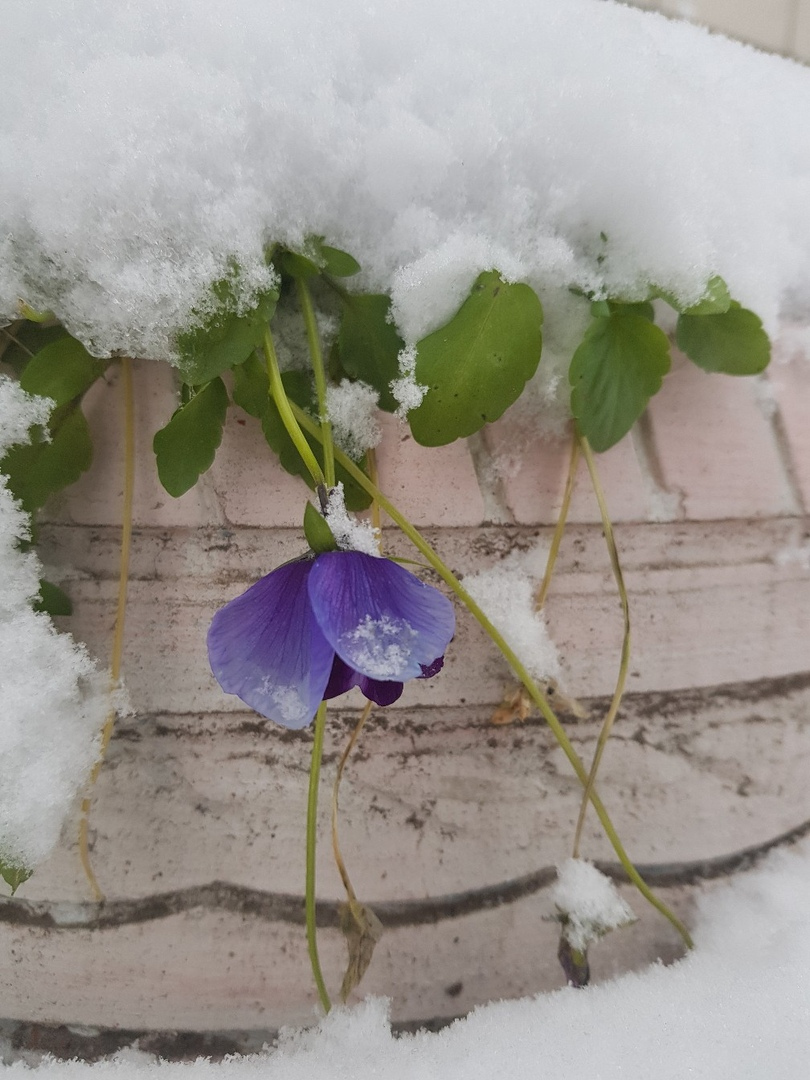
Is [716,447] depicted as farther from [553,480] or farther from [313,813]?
[313,813]

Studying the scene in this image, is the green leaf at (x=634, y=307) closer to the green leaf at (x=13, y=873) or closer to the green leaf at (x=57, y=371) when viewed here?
the green leaf at (x=57, y=371)

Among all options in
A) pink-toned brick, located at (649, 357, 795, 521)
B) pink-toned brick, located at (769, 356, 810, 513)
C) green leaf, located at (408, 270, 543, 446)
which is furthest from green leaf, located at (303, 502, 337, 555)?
pink-toned brick, located at (769, 356, 810, 513)

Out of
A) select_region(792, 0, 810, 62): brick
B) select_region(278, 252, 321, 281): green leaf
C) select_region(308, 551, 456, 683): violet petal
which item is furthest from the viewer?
select_region(792, 0, 810, 62): brick

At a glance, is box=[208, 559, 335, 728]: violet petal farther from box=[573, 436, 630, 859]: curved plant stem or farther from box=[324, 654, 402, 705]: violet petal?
box=[573, 436, 630, 859]: curved plant stem

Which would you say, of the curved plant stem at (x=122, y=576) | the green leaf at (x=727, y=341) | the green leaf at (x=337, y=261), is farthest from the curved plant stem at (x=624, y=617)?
the curved plant stem at (x=122, y=576)

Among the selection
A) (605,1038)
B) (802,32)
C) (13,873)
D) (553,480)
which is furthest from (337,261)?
(802,32)

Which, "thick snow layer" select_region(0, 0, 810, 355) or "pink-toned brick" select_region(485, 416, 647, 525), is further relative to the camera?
"pink-toned brick" select_region(485, 416, 647, 525)
